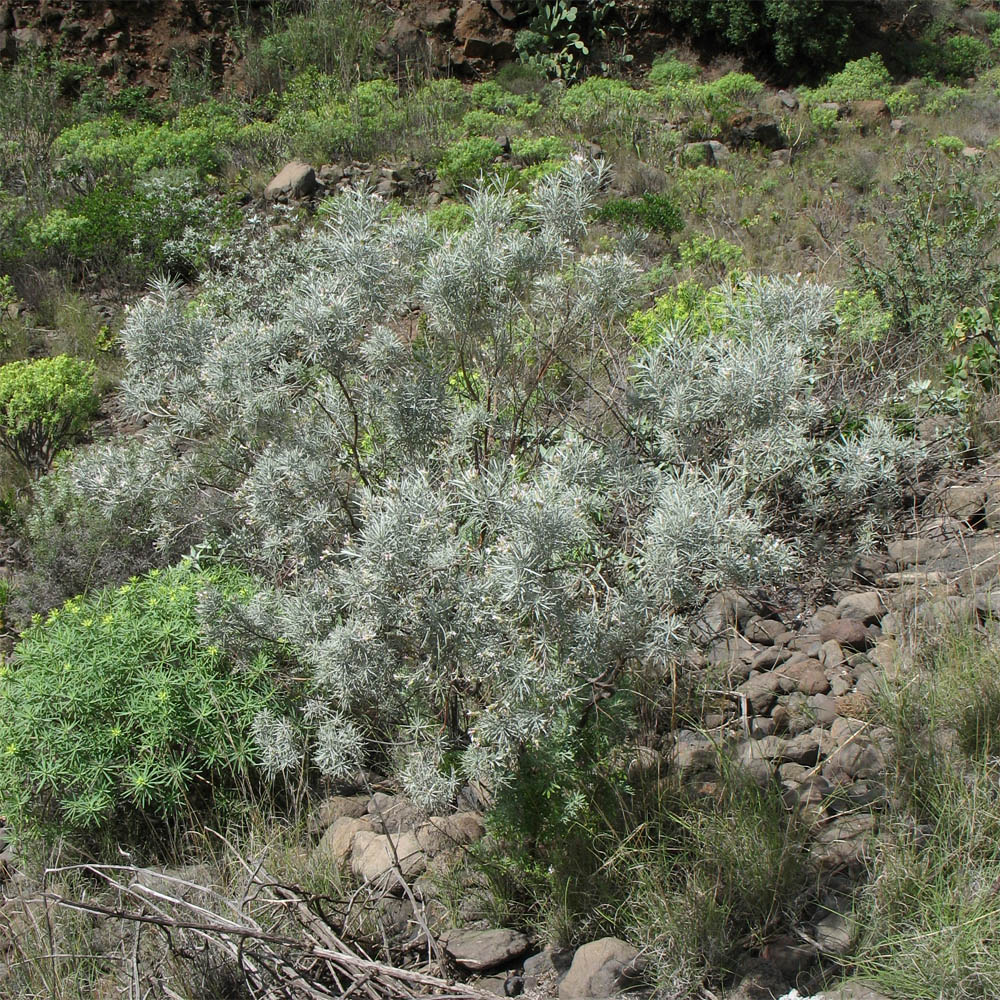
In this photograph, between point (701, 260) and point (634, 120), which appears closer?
point (701, 260)

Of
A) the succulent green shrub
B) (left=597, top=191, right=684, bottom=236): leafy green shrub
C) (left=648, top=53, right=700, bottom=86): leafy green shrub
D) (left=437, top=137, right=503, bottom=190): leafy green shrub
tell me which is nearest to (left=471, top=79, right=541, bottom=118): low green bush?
(left=437, top=137, right=503, bottom=190): leafy green shrub

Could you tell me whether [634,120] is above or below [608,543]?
above

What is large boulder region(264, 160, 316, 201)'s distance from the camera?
8.70 meters

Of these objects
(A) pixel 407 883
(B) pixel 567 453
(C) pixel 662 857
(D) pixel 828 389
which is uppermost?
(B) pixel 567 453

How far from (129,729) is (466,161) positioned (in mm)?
6509

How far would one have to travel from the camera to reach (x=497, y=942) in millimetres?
2633

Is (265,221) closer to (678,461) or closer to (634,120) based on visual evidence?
(634,120)

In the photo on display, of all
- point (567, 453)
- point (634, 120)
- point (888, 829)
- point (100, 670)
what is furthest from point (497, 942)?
point (634, 120)

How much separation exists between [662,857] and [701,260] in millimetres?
4784

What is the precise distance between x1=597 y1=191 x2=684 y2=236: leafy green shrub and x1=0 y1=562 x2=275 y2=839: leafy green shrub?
5072 millimetres

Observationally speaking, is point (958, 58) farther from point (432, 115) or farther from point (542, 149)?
point (542, 149)

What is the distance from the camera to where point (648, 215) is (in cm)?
747

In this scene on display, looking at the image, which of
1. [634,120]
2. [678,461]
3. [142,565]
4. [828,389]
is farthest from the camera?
[634,120]

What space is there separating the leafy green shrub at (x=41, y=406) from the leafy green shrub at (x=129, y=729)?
243 cm
